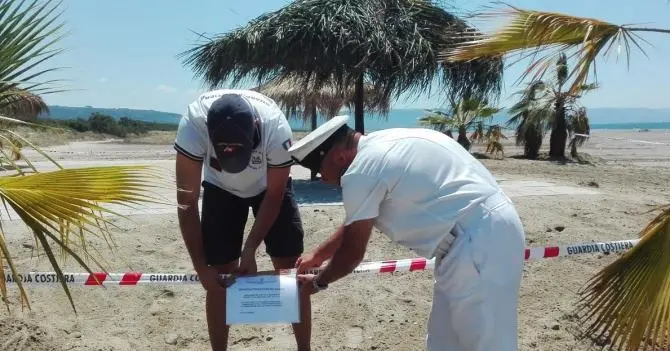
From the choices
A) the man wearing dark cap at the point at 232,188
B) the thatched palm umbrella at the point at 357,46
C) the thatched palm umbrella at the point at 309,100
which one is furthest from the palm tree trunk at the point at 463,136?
the man wearing dark cap at the point at 232,188

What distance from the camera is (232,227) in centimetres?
354

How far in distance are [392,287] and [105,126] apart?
1881 inches

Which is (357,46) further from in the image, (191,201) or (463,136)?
(463,136)

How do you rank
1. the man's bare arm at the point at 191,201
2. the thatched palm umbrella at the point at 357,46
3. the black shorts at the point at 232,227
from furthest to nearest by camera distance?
the thatched palm umbrella at the point at 357,46
the black shorts at the point at 232,227
the man's bare arm at the point at 191,201

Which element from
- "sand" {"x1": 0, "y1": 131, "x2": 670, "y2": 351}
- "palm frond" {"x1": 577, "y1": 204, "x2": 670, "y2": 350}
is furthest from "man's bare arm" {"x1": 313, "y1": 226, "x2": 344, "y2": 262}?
"sand" {"x1": 0, "y1": 131, "x2": 670, "y2": 351}

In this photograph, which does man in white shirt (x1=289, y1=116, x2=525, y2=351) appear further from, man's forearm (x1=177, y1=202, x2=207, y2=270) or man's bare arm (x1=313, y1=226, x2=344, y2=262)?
man's forearm (x1=177, y1=202, x2=207, y2=270)

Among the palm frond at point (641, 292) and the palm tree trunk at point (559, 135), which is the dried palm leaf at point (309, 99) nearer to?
the palm tree trunk at point (559, 135)

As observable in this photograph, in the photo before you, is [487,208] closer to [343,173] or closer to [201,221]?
[343,173]

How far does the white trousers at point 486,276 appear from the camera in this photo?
7.84 ft

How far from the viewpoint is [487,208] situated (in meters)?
2.42

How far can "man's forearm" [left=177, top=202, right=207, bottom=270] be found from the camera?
128 inches

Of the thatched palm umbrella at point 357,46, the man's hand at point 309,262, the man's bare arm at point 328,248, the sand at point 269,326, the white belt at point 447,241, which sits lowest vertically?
the sand at point 269,326

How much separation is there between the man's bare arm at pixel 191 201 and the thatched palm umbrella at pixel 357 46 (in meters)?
6.87

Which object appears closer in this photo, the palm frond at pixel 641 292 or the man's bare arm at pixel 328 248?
the man's bare arm at pixel 328 248
